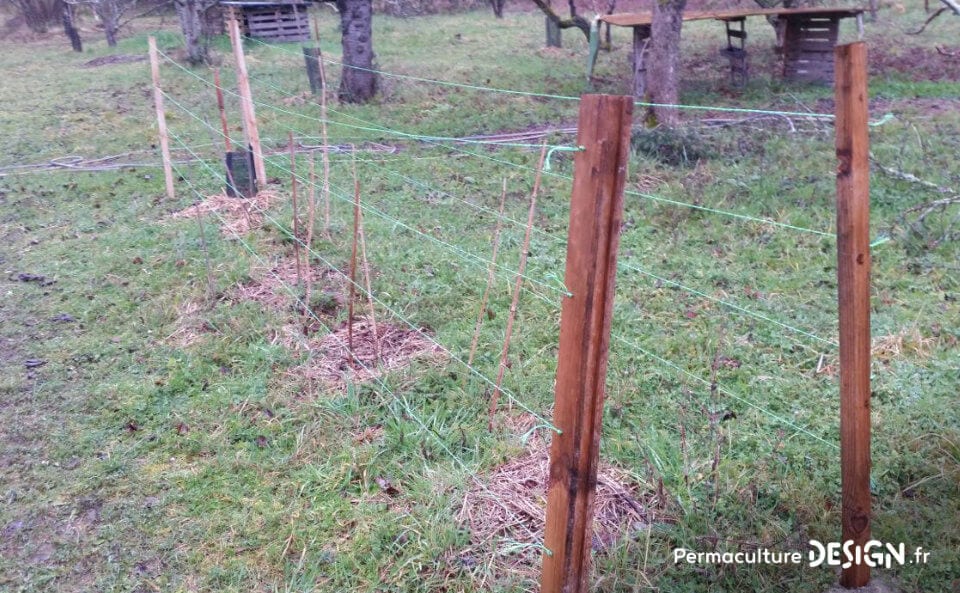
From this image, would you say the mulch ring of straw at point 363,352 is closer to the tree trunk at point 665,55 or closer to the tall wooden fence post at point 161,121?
the tall wooden fence post at point 161,121

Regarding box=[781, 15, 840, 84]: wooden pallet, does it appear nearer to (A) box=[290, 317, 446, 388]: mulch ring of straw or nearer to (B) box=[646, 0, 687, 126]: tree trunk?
(B) box=[646, 0, 687, 126]: tree trunk

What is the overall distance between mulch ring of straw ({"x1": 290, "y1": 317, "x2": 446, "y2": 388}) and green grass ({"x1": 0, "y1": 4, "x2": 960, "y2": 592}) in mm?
101

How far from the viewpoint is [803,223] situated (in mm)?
5777

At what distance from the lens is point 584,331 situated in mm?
1998

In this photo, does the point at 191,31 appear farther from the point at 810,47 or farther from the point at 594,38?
the point at 810,47

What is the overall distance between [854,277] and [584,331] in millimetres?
807

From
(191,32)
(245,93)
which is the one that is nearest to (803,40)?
(245,93)

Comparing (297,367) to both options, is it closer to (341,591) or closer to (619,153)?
(341,591)

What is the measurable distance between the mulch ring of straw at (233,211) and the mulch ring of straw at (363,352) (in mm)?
1941

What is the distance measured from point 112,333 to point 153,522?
195 centimetres

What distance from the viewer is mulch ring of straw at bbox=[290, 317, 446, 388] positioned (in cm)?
400

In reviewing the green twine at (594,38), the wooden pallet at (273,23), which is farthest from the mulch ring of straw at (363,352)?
the wooden pallet at (273,23)

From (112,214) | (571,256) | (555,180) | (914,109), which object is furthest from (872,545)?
(914,109)

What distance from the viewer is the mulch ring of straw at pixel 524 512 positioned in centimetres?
279
